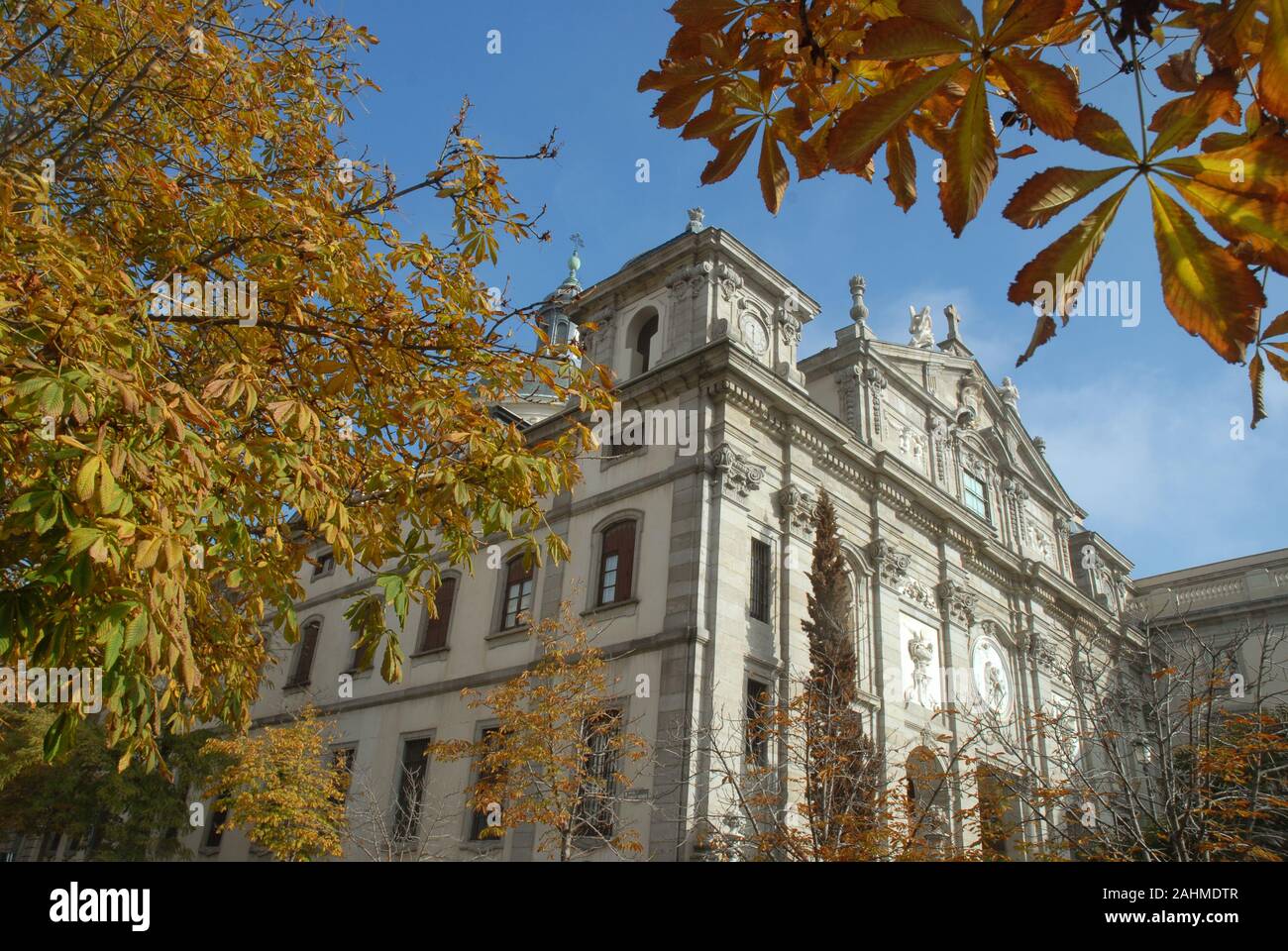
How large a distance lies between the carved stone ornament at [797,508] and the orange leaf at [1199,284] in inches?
748

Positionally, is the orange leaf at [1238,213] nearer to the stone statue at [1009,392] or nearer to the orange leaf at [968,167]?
the orange leaf at [968,167]

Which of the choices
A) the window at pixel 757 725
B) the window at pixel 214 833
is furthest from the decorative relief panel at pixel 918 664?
the window at pixel 214 833

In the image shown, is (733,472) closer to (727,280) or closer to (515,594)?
(727,280)

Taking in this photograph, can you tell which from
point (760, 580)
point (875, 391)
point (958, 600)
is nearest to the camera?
point (760, 580)

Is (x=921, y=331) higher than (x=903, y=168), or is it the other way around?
(x=921, y=331)

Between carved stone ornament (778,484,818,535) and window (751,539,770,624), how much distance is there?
100cm

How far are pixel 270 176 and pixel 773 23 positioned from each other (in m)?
6.40

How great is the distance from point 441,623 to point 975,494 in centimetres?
1792

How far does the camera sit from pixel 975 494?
98.2ft

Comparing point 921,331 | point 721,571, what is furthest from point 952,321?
point 721,571

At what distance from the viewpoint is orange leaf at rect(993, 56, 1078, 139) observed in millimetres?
1638

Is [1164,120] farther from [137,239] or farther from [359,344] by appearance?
[137,239]

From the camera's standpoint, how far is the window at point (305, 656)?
27.6 meters
